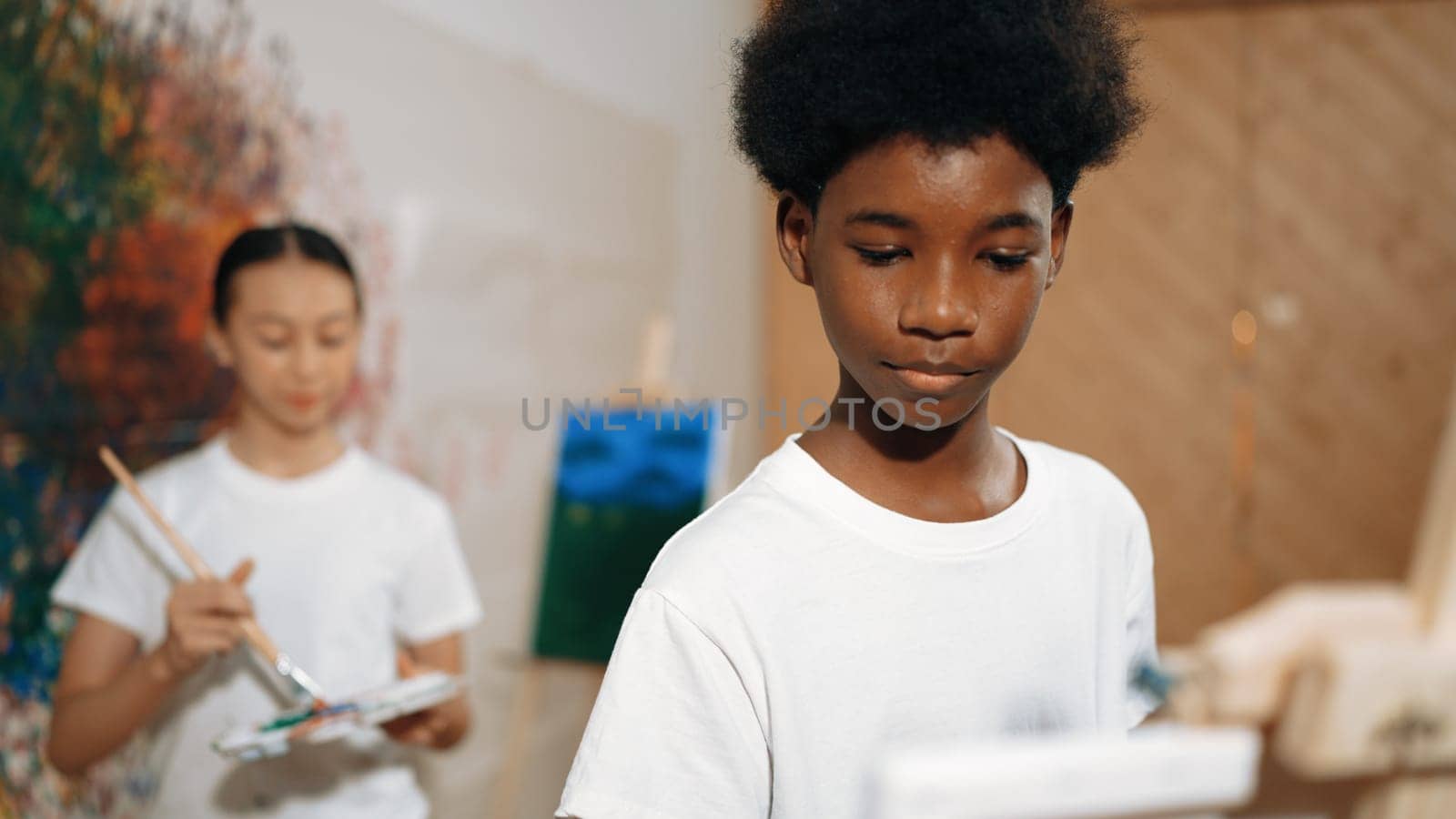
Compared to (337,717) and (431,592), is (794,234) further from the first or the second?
(431,592)

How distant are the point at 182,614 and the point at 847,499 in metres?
0.76

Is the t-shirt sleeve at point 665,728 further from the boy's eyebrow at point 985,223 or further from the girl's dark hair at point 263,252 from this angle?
the girl's dark hair at point 263,252

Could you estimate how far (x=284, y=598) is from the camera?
1.39 metres

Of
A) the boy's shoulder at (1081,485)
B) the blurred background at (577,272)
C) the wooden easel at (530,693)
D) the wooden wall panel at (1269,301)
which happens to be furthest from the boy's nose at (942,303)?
the wooden wall panel at (1269,301)

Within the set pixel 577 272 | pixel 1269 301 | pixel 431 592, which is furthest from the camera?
pixel 1269 301

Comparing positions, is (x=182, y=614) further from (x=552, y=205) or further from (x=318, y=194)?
(x=552, y=205)

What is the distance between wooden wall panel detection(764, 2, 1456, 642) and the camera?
346 cm

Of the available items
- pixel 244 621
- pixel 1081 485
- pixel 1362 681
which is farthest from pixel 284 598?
pixel 1362 681

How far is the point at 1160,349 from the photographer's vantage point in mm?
3633

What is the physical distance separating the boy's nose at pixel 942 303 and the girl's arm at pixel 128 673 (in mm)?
816

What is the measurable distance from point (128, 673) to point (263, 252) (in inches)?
18.9

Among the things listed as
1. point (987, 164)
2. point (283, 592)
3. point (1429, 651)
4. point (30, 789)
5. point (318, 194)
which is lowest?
point (30, 789)

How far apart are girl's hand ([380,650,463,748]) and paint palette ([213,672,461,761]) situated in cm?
9

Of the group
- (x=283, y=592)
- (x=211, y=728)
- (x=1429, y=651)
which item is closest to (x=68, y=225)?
(x=283, y=592)
